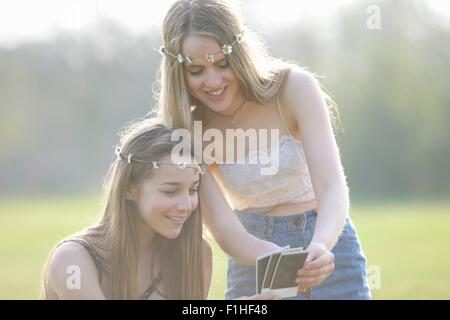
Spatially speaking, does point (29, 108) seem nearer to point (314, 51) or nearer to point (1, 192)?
point (1, 192)

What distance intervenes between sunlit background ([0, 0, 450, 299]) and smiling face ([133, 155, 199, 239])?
46.3ft

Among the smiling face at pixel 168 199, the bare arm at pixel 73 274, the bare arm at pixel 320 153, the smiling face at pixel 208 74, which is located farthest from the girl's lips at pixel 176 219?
the bare arm at pixel 320 153

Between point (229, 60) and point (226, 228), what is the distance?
89cm


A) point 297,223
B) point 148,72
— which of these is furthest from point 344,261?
point 148,72

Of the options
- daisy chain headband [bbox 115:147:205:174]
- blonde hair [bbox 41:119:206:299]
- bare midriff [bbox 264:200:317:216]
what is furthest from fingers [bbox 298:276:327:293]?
daisy chain headband [bbox 115:147:205:174]

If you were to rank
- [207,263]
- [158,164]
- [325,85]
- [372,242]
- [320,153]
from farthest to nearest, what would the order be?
[325,85], [372,242], [207,263], [158,164], [320,153]

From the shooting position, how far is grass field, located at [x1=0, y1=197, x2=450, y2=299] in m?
10.7

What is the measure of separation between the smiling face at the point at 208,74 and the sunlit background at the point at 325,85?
A: 14130mm

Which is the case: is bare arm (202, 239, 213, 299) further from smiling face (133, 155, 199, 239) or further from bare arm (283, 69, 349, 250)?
bare arm (283, 69, 349, 250)

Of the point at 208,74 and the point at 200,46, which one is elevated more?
the point at 200,46

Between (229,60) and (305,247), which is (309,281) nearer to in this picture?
(305,247)

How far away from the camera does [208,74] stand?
4391mm

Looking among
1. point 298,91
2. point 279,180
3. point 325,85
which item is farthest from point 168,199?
point 325,85

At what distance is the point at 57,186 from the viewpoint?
41.5 meters
